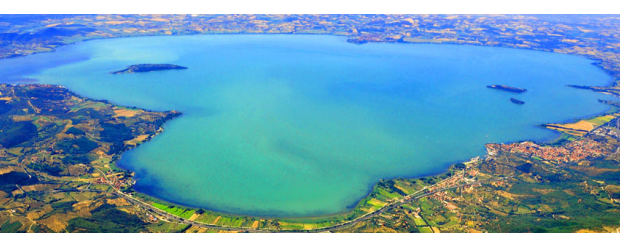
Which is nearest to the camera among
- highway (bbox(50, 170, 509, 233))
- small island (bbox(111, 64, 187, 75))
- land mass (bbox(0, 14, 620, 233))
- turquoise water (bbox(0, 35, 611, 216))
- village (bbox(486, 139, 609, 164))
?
highway (bbox(50, 170, 509, 233))

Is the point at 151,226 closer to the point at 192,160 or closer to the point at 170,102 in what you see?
the point at 192,160

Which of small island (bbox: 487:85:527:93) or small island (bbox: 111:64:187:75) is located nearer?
small island (bbox: 487:85:527:93)

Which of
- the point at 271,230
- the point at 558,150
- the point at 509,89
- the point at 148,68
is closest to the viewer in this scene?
the point at 271,230

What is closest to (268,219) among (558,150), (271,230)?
(271,230)

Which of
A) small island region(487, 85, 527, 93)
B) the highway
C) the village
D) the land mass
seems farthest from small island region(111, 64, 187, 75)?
small island region(487, 85, 527, 93)

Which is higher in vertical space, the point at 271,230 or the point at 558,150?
the point at 558,150

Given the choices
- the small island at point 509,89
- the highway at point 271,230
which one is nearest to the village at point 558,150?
the highway at point 271,230

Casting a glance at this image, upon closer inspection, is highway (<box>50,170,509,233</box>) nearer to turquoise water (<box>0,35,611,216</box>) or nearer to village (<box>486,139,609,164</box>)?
turquoise water (<box>0,35,611,216</box>)

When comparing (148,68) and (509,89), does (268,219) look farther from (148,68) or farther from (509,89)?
(509,89)
